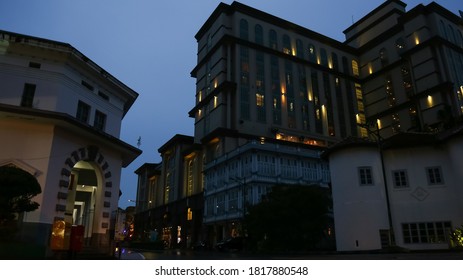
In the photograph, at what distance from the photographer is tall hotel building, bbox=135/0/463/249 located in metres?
57.7

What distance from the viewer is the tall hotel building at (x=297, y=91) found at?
189 feet

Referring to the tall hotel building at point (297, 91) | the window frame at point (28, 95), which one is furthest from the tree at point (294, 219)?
the window frame at point (28, 95)

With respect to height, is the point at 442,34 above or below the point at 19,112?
above

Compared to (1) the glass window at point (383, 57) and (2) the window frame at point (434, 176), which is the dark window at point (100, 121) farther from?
(1) the glass window at point (383, 57)

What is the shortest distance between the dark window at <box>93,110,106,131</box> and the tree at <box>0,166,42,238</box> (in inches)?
309

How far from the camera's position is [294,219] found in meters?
31.7

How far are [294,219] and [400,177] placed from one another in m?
9.65

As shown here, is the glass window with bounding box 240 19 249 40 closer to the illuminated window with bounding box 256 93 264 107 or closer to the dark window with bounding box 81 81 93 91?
the illuminated window with bounding box 256 93 264 107

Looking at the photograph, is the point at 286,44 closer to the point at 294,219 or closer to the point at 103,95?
the point at 294,219

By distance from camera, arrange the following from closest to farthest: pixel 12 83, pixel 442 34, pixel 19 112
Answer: pixel 19 112 → pixel 12 83 → pixel 442 34
